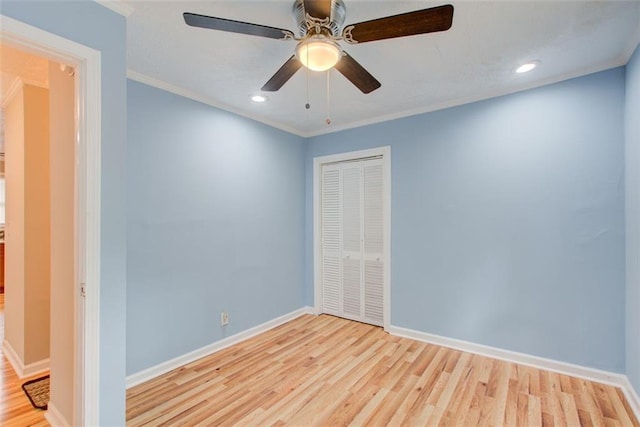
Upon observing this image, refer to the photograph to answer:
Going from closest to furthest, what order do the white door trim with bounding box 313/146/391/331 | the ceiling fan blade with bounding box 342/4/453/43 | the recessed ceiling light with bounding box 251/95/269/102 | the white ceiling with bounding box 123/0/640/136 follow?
the ceiling fan blade with bounding box 342/4/453/43, the white ceiling with bounding box 123/0/640/136, the recessed ceiling light with bounding box 251/95/269/102, the white door trim with bounding box 313/146/391/331

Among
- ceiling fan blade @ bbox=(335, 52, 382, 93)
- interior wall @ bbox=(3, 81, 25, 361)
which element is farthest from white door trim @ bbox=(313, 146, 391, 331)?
interior wall @ bbox=(3, 81, 25, 361)

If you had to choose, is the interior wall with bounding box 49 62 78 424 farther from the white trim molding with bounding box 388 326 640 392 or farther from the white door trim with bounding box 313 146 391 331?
the white trim molding with bounding box 388 326 640 392

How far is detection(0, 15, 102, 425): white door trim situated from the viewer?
1.49 m

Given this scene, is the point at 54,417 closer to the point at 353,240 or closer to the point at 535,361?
the point at 353,240

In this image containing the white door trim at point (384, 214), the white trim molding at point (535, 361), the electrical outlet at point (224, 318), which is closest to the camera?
the white trim molding at point (535, 361)

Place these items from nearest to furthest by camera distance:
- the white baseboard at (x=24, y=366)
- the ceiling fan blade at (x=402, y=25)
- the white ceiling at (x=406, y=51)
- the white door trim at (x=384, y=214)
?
the ceiling fan blade at (x=402, y=25) → the white ceiling at (x=406, y=51) → the white baseboard at (x=24, y=366) → the white door trim at (x=384, y=214)

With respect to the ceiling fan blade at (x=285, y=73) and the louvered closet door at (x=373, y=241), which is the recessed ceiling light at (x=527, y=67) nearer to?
the louvered closet door at (x=373, y=241)

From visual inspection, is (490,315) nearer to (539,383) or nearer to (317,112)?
(539,383)

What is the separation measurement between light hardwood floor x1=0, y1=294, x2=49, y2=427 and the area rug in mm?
24

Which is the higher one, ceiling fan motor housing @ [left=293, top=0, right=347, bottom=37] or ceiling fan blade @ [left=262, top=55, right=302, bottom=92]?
ceiling fan motor housing @ [left=293, top=0, right=347, bottom=37]

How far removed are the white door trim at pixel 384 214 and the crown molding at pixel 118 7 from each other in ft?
8.50

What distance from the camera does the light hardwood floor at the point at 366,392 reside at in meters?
1.95

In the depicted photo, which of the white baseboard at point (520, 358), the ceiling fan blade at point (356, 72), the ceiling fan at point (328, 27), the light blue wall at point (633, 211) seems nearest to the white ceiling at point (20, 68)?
the ceiling fan at point (328, 27)

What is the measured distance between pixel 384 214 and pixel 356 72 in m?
1.94
